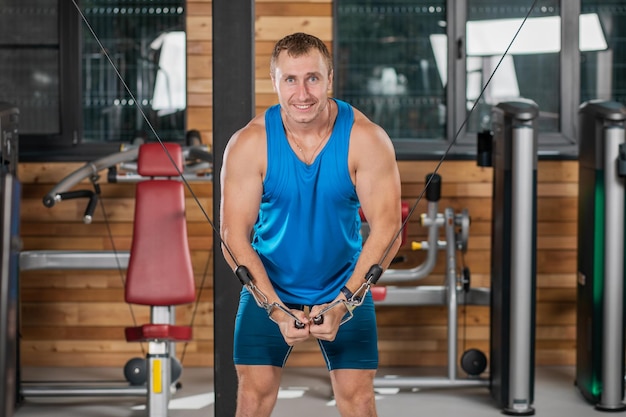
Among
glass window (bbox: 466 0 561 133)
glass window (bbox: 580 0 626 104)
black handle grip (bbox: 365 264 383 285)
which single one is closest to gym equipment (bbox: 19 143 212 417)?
black handle grip (bbox: 365 264 383 285)

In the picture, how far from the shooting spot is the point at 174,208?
4.14m

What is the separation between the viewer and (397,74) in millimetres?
5160

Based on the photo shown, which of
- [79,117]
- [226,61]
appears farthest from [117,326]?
[226,61]

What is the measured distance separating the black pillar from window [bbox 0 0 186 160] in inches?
82.1

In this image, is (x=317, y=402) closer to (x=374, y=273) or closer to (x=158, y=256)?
(x=158, y=256)

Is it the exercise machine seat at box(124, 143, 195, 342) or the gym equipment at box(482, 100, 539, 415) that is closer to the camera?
the exercise machine seat at box(124, 143, 195, 342)

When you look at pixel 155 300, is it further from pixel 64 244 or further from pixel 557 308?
pixel 557 308

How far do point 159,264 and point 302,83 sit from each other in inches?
62.6

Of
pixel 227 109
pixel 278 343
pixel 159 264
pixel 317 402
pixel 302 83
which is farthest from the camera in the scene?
pixel 317 402

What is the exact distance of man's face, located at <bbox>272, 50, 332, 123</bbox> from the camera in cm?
270

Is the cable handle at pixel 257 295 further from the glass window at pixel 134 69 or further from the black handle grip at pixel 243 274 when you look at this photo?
the glass window at pixel 134 69

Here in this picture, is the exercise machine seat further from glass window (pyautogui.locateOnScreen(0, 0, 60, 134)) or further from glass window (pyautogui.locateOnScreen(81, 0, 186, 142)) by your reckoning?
glass window (pyautogui.locateOnScreen(0, 0, 60, 134))

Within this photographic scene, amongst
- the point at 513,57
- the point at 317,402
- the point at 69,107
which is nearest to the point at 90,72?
the point at 69,107

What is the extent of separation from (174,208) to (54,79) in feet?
4.58
